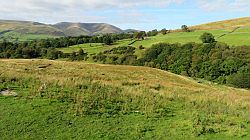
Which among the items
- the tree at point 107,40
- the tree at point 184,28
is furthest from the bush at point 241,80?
the tree at point 184,28

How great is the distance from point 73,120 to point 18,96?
3.96 metres

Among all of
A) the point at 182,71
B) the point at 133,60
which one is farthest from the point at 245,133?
the point at 133,60

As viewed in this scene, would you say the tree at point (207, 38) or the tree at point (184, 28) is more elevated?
the tree at point (184, 28)

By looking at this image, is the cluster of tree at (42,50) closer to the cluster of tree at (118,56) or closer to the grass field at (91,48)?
the grass field at (91,48)

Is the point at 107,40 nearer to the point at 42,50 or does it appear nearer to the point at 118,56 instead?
the point at 118,56

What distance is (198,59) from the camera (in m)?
126

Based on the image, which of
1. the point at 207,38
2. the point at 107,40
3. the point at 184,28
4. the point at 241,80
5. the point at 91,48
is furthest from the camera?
the point at 184,28

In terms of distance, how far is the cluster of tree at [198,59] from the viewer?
376ft

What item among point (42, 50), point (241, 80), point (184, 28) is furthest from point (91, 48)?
point (241, 80)

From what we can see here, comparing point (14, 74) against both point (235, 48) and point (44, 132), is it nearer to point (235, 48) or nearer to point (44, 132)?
point (44, 132)

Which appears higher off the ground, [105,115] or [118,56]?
[105,115]

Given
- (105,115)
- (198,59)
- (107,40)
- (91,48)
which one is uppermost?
(105,115)

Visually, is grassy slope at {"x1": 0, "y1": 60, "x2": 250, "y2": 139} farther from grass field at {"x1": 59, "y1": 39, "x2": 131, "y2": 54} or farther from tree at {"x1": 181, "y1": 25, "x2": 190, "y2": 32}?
tree at {"x1": 181, "y1": 25, "x2": 190, "y2": 32}

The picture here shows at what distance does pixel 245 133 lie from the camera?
15.8 m
